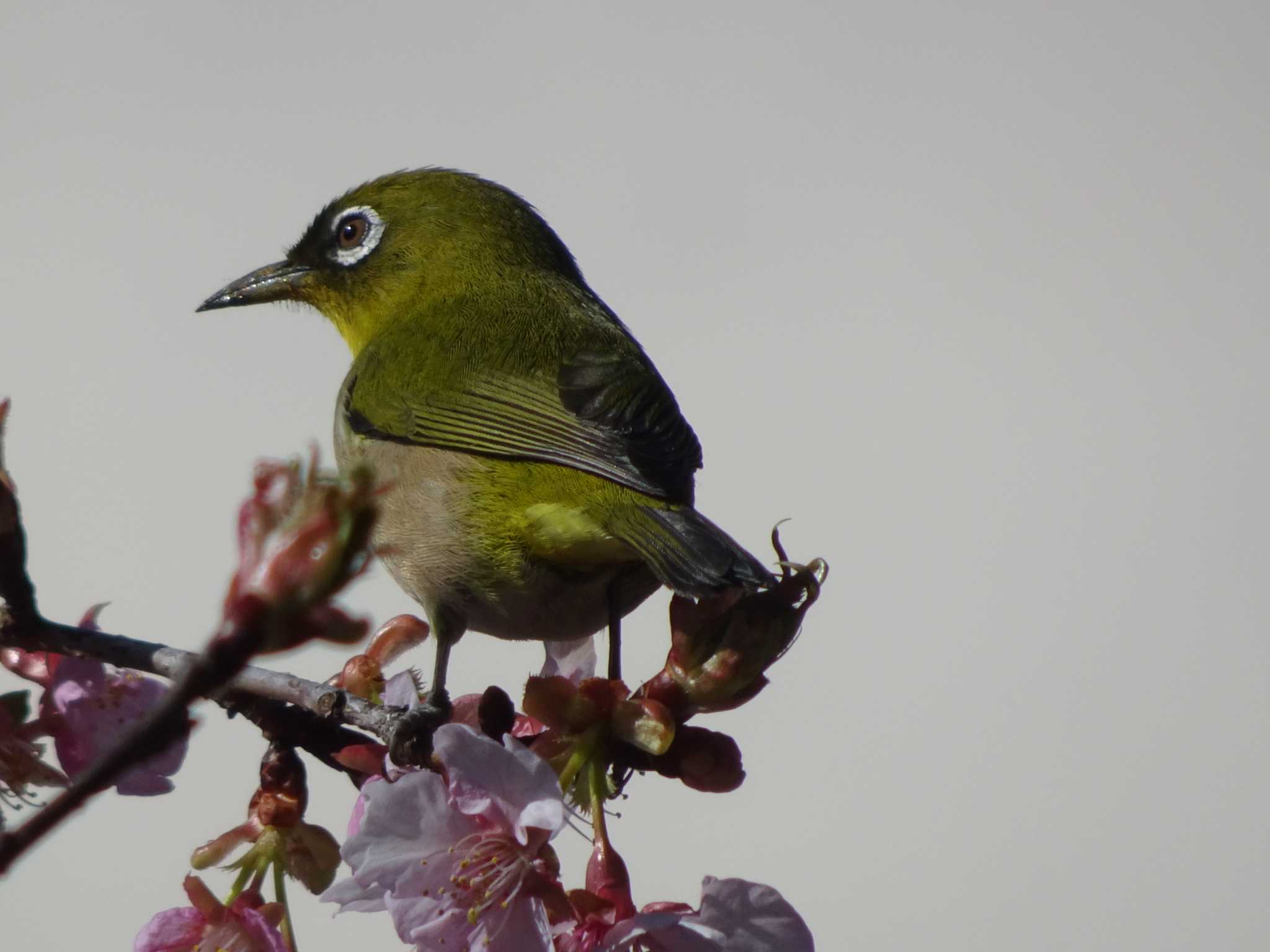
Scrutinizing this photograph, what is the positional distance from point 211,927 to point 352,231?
12.7 ft

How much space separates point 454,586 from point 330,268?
226 cm

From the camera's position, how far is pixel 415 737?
2574mm

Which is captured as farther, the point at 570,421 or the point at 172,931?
the point at 570,421

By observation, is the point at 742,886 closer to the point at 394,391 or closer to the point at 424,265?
the point at 394,391

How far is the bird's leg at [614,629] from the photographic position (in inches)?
144

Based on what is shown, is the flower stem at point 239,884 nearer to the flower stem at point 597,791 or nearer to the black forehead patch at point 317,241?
the flower stem at point 597,791

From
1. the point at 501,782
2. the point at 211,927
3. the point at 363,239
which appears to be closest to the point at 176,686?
the point at 501,782

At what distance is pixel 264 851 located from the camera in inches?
102

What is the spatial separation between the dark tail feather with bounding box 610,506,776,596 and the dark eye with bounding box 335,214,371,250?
278cm

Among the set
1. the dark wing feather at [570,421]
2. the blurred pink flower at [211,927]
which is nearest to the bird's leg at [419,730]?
the blurred pink flower at [211,927]

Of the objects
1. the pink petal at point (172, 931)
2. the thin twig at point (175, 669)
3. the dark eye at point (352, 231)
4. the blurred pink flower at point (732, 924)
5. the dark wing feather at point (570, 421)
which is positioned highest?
the dark eye at point (352, 231)

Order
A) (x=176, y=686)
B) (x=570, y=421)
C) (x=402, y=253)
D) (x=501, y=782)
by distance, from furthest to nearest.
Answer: (x=402, y=253)
(x=570, y=421)
(x=501, y=782)
(x=176, y=686)

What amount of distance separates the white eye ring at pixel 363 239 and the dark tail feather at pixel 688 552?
2685 millimetres

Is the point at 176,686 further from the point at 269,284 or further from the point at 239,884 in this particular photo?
the point at 269,284
